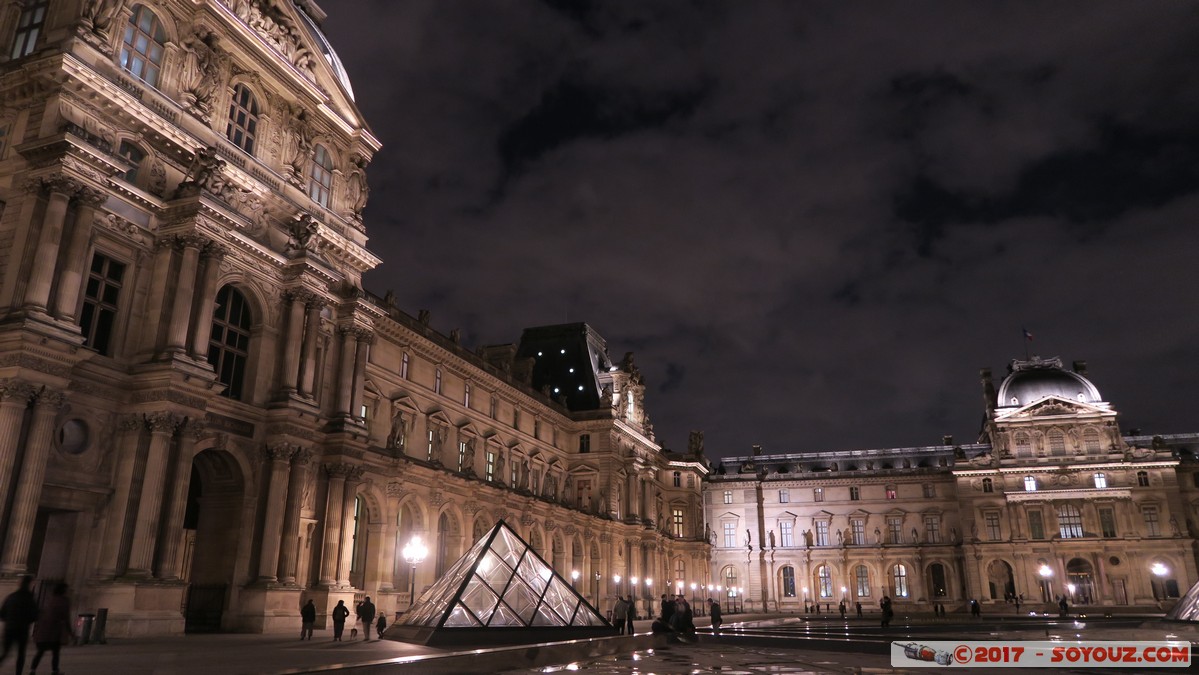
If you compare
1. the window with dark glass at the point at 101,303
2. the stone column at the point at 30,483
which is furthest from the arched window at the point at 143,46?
the stone column at the point at 30,483

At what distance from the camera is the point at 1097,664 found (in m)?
16.4

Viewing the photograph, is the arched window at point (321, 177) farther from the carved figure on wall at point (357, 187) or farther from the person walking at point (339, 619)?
the person walking at point (339, 619)

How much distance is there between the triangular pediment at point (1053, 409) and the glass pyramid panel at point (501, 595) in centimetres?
6408

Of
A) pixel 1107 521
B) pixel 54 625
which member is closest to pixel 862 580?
pixel 1107 521

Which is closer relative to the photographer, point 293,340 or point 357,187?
point 293,340

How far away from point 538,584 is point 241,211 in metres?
15.4

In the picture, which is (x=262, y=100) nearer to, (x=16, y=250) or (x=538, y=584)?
(x=16, y=250)

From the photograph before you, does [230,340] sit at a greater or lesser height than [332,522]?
greater

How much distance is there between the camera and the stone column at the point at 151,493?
68.9 feet

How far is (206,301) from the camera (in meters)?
24.0

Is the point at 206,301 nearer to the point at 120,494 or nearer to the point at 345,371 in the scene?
the point at 120,494

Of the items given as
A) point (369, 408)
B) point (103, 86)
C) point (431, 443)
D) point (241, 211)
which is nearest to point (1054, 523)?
point (431, 443)

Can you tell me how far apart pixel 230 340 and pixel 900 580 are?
228 feet

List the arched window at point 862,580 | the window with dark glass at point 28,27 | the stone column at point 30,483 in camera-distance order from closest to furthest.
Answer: the stone column at point 30,483, the window with dark glass at point 28,27, the arched window at point 862,580
